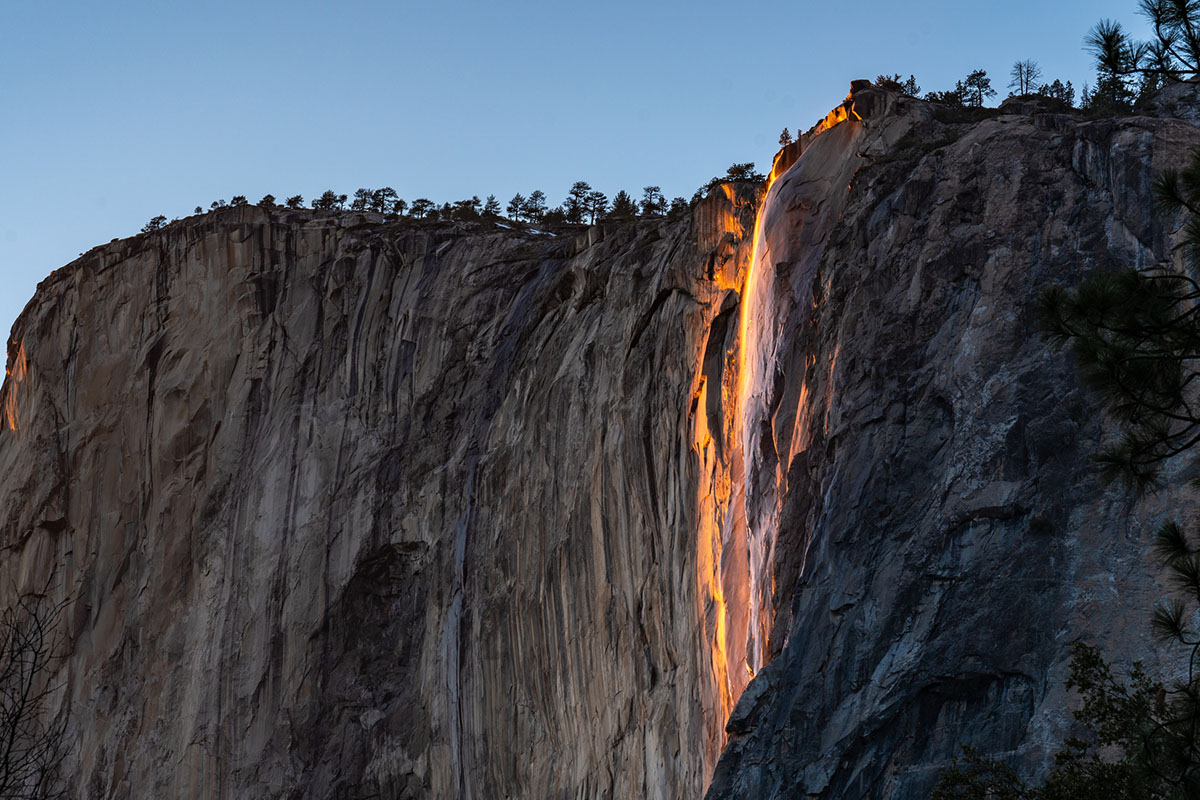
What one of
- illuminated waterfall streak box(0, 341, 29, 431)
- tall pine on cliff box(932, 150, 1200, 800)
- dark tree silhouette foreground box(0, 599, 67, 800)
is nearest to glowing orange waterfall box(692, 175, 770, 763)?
tall pine on cliff box(932, 150, 1200, 800)

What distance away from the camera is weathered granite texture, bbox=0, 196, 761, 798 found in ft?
105

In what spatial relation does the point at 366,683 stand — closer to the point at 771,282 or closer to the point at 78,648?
the point at 78,648

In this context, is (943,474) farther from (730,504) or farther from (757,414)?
(730,504)

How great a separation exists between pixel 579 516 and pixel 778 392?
9.55 m

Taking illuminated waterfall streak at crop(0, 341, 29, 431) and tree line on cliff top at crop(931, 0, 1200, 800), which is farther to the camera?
illuminated waterfall streak at crop(0, 341, 29, 431)

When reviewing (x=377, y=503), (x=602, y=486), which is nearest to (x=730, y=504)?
(x=602, y=486)

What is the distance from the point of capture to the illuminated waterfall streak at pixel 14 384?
49484mm

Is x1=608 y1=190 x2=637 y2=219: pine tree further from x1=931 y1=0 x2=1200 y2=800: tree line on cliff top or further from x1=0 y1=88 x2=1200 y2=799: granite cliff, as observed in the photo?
x1=931 y1=0 x2=1200 y2=800: tree line on cliff top

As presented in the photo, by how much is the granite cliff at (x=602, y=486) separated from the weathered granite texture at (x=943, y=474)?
54 millimetres

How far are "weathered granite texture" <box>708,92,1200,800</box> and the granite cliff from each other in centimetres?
5

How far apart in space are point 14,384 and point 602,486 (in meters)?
26.9

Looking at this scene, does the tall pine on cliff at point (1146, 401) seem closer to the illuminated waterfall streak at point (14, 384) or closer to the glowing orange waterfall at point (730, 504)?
the glowing orange waterfall at point (730, 504)

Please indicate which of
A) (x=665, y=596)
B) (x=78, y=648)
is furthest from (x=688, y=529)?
(x=78, y=648)

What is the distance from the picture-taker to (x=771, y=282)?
2709 cm
